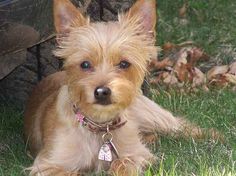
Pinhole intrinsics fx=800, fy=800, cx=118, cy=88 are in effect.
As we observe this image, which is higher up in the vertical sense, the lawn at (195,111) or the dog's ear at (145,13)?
the dog's ear at (145,13)

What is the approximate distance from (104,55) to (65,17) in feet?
1.21

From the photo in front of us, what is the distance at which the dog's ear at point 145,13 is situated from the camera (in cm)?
495

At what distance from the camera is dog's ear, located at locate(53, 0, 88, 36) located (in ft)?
16.1

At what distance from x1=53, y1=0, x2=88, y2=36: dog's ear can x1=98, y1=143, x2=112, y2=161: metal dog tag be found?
758 millimetres

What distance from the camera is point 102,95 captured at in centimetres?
468

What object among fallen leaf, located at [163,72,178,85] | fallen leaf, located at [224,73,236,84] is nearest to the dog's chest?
fallen leaf, located at [163,72,178,85]

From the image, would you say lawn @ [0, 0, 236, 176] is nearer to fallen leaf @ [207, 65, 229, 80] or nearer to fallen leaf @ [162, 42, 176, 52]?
fallen leaf @ [162, 42, 176, 52]

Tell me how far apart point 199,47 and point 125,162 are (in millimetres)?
3363

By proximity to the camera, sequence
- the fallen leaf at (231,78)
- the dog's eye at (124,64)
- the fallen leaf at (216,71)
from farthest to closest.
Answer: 1. the fallen leaf at (216,71)
2. the fallen leaf at (231,78)
3. the dog's eye at (124,64)

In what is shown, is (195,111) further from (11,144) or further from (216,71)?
(11,144)

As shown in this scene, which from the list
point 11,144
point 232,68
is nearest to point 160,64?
point 232,68

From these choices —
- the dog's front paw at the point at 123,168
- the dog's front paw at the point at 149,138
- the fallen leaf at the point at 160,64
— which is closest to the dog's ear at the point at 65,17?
the dog's front paw at the point at 123,168

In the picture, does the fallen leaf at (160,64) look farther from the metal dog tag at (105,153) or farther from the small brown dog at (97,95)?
the metal dog tag at (105,153)

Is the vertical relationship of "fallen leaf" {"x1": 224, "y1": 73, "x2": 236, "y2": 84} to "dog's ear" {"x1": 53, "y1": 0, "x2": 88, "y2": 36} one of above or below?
below
